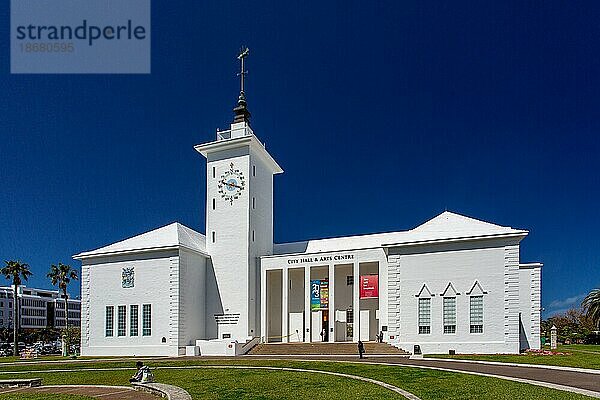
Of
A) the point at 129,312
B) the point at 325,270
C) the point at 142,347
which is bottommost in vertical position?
the point at 142,347

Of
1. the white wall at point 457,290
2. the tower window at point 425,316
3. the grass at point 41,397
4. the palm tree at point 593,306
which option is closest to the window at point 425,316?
the tower window at point 425,316

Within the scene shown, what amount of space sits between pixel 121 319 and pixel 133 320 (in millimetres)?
1145

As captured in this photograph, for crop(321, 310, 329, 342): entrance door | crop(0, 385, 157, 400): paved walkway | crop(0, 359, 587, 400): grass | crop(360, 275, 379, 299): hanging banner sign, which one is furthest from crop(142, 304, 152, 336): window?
crop(0, 385, 157, 400): paved walkway

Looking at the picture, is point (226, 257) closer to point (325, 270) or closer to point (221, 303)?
point (221, 303)

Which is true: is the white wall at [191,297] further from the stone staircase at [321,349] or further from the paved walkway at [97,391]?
the paved walkway at [97,391]

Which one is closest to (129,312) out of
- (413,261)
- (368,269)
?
(368,269)

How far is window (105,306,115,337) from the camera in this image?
41.4 metres

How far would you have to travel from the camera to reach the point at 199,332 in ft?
136

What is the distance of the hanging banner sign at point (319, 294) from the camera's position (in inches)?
1628

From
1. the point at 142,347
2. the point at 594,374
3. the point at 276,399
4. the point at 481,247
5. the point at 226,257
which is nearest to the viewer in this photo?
the point at 276,399

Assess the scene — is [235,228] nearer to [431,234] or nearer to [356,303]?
[356,303]

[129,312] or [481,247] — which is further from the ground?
[481,247]

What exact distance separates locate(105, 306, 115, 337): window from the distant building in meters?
91.9

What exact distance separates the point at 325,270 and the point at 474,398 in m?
28.6
